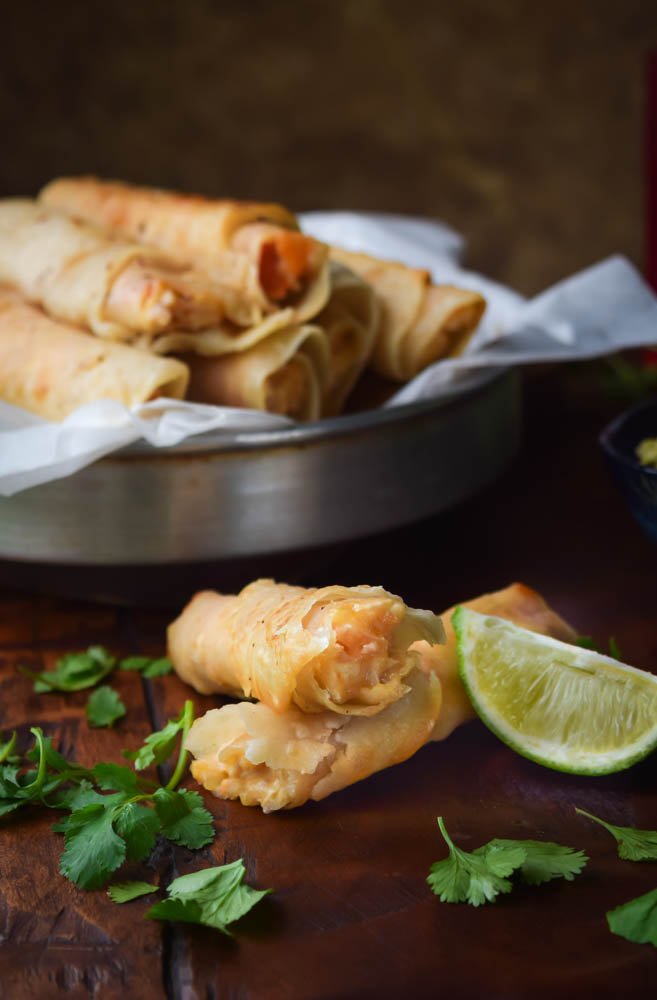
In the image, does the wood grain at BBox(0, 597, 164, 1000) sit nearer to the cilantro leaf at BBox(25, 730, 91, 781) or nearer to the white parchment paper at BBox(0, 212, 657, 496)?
the cilantro leaf at BBox(25, 730, 91, 781)

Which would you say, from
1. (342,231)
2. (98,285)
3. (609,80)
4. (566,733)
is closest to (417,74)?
(609,80)

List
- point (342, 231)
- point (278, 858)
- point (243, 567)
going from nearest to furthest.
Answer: point (278, 858), point (243, 567), point (342, 231)

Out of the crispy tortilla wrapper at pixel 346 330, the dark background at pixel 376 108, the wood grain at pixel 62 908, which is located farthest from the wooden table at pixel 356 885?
the dark background at pixel 376 108

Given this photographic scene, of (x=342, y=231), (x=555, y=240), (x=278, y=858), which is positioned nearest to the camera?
(x=278, y=858)

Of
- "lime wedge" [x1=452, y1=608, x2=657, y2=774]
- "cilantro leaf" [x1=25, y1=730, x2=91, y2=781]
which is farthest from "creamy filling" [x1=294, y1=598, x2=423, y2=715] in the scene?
"cilantro leaf" [x1=25, y1=730, x2=91, y2=781]

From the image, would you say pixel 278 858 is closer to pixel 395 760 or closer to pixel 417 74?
pixel 395 760

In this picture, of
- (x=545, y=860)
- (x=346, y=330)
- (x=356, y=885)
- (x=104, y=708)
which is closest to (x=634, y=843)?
(x=545, y=860)
